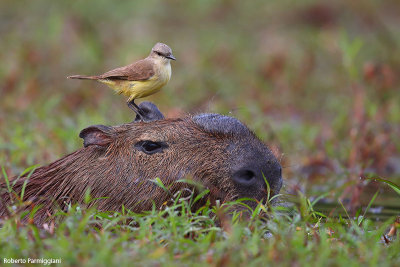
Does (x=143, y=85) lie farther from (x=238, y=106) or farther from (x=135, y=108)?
(x=238, y=106)

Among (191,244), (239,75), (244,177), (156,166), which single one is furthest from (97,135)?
(239,75)

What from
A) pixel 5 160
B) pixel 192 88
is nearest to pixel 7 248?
pixel 5 160

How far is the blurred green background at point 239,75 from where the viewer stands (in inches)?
289

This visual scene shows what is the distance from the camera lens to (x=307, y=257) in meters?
3.32

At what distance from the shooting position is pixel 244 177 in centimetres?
413

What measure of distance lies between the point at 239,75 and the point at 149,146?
7.09m

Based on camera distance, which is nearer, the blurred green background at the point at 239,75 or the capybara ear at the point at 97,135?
the capybara ear at the point at 97,135

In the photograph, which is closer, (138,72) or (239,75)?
(138,72)

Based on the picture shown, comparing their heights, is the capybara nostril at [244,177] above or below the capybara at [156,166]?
below

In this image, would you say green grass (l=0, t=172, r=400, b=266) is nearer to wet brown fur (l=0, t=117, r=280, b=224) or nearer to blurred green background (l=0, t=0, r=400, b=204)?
wet brown fur (l=0, t=117, r=280, b=224)

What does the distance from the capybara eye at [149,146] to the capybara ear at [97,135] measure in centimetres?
20

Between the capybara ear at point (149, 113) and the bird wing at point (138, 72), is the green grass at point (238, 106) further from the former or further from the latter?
the bird wing at point (138, 72)

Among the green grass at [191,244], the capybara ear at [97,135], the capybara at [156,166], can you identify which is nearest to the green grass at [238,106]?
the green grass at [191,244]

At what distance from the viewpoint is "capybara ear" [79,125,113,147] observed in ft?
14.6
